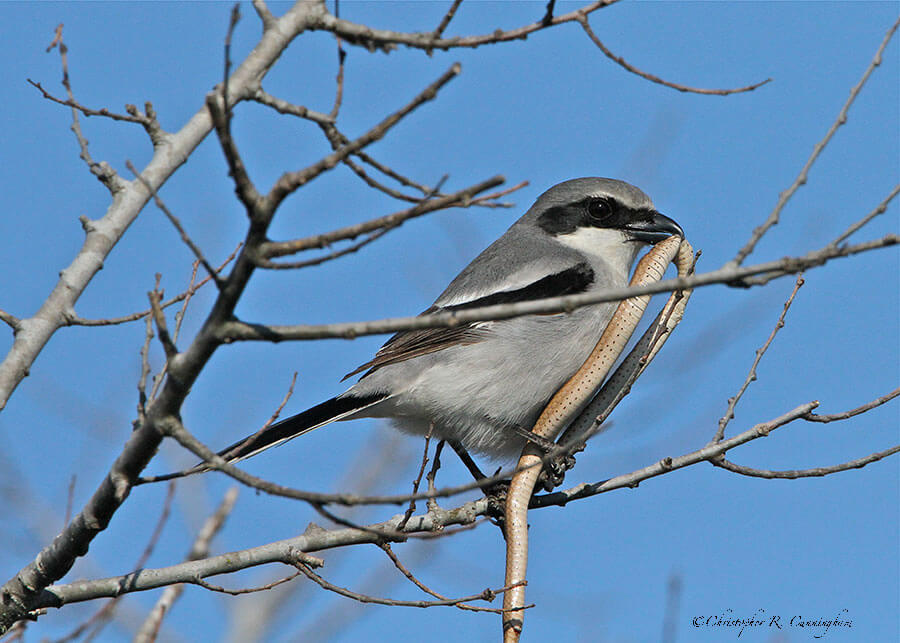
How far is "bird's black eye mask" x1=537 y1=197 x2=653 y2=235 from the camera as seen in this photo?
531 cm

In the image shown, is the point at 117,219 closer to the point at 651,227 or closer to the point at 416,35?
the point at 416,35

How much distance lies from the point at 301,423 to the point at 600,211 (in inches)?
89.0

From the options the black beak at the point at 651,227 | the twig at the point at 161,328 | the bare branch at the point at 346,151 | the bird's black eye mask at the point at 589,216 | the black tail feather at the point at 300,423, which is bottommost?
the twig at the point at 161,328

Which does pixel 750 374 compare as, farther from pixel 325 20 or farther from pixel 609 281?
pixel 325 20

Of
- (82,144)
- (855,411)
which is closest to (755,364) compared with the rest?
(855,411)

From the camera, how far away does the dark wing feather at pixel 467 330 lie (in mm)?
4785

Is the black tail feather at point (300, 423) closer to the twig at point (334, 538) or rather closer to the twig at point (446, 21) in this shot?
the twig at point (334, 538)

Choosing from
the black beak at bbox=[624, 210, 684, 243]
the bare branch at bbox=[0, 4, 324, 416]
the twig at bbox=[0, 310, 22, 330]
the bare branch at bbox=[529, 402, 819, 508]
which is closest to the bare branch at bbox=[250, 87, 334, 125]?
the bare branch at bbox=[0, 4, 324, 416]

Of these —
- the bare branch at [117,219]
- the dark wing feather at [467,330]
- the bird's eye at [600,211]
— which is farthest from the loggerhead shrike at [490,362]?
the bare branch at [117,219]

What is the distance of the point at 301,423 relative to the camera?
410cm

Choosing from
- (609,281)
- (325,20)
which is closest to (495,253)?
(609,281)

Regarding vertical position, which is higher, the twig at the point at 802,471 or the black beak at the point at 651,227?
the black beak at the point at 651,227

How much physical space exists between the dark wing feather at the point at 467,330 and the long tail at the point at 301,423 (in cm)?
18

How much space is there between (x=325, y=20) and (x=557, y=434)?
7.34 feet
